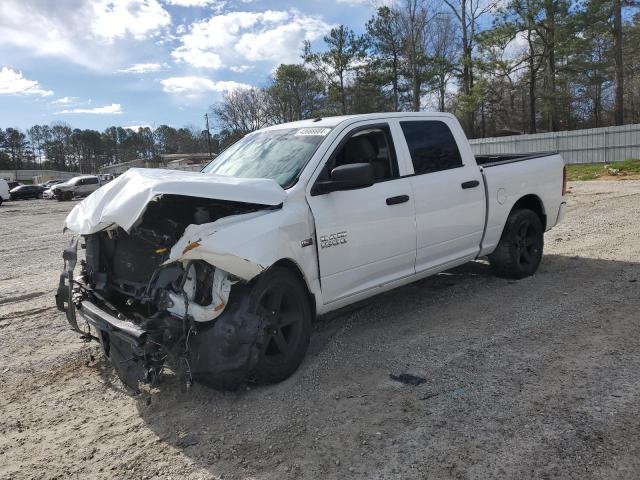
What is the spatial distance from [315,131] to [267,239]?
4.67 feet

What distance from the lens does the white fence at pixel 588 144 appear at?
26.6m

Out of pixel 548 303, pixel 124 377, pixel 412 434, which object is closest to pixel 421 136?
pixel 548 303

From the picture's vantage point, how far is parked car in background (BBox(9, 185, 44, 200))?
43.2 meters

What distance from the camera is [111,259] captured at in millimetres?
4195

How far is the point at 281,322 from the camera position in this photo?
380cm

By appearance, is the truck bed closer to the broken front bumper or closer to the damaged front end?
the damaged front end

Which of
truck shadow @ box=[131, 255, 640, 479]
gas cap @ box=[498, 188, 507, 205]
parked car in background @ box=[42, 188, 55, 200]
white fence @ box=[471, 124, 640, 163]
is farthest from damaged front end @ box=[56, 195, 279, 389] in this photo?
parked car in background @ box=[42, 188, 55, 200]

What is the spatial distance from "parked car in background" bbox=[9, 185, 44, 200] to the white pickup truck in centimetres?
4428

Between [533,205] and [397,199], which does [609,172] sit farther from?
[397,199]

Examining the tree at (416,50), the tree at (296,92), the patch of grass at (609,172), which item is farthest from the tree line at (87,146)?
the patch of grass at (609,172)

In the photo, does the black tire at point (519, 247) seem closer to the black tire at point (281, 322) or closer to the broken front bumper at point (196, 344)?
the black tire at point (281, 322)

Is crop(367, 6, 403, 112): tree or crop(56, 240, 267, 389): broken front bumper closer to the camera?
crop(56, 240, 267, 389): broken front bumper

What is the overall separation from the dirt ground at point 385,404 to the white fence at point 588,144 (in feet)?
81.8

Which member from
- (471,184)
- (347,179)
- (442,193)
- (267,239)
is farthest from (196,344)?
(471,184)
